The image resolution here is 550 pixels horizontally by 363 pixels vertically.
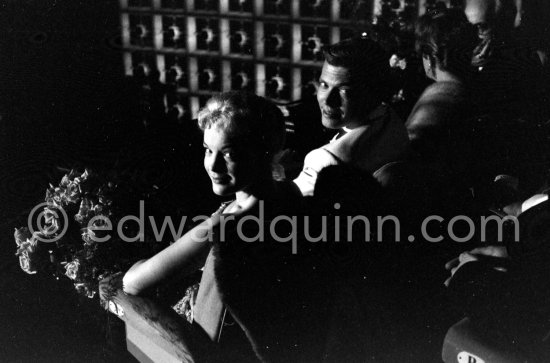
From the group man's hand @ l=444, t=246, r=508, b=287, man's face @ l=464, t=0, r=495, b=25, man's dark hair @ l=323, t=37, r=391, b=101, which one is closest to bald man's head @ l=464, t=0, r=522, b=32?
man's face @ l=464, t=0, r=495, b=25

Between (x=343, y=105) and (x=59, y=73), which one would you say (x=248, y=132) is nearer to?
(x=343, y=105)

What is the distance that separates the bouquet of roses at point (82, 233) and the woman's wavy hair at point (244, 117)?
12.0 inches

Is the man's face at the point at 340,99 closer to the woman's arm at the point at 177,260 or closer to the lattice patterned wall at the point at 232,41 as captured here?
the lattice patterned wall at the point at 232,41

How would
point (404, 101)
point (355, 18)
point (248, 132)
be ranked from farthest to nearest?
point (404, 101) < point (355, 18) < point (248, 132)

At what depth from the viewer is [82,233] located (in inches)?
50.9

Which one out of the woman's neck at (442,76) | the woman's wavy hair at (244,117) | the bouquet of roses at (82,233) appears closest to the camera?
the woman's wavy hair at (244,117)

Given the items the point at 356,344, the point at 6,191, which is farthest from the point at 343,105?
the point at 6,191

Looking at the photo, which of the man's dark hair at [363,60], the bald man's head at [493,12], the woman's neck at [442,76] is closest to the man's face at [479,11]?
the bald man's head at [493,12]

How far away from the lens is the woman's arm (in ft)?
3.61

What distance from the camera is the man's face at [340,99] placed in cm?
116

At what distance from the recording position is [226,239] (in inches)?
43.6

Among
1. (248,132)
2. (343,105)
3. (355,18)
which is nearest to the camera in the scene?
(248,132)

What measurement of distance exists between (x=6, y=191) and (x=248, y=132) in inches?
23.8

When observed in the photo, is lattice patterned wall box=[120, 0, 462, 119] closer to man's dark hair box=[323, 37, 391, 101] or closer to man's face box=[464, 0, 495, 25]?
man's dark hair box=[323, 37, 391, 101]
